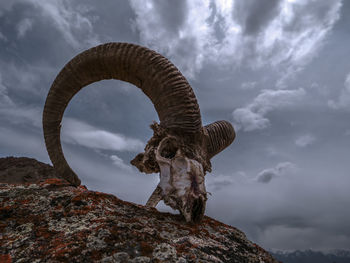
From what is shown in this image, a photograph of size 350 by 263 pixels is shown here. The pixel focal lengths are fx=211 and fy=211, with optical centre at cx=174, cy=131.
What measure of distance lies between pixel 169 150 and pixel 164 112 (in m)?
0.81

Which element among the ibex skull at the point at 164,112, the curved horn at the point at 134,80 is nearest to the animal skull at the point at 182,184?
the ibex skull at the point at 164,112

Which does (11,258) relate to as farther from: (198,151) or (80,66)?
(80,66)

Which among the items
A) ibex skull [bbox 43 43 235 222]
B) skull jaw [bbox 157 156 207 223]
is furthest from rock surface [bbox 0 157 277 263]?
ibex skull [bbox 43 43 235 222]

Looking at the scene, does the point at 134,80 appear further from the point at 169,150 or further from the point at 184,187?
the point at 184,187

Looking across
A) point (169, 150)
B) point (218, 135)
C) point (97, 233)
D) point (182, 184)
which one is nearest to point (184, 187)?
point (182, 184)

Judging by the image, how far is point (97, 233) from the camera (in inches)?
93.3

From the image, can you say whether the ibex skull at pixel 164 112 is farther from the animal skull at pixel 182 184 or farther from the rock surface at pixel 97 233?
the rock surface at pixel 97 233

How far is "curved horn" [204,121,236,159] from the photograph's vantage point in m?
5.12

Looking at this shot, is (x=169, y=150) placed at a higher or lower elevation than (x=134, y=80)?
lower

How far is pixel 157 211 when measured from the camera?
12.8ft

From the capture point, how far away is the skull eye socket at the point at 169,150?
164 inches

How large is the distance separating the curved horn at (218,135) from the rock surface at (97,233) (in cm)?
187

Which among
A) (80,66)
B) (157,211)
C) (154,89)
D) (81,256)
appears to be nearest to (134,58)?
(154,89)

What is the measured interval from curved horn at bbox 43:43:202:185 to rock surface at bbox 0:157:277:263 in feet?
5.93
